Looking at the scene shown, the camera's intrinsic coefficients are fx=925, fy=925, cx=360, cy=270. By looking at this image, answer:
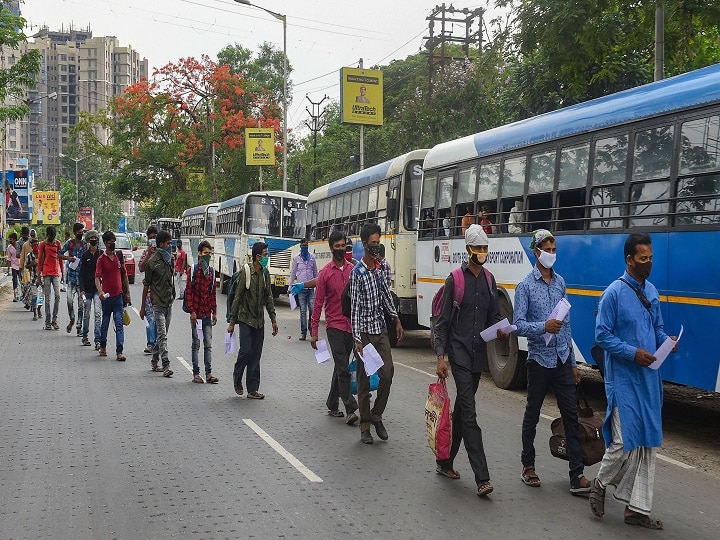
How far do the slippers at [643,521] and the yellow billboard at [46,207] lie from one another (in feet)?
203

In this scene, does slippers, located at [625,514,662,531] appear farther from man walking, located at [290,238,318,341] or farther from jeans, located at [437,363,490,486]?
man walking, located at [290,238,318,341]

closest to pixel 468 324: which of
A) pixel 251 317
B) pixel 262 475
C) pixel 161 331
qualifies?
pixel 262 475

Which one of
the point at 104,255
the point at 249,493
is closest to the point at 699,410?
the point at 249,493

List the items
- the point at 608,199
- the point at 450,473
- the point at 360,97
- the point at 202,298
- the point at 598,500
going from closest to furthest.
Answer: the point at 598,500
the point at 450,473
the point at 608,199
the point at 202,298
the point at 360,97

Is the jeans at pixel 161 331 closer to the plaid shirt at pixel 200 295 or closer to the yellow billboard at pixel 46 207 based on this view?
the plaid shirt at pixel 200 295

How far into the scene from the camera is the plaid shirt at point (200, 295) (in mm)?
12348

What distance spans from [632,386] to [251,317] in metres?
5.94

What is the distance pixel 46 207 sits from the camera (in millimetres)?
63469

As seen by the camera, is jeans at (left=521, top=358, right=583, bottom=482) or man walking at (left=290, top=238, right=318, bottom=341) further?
man walking at (left=290, top=238, right=318, bottom=341)

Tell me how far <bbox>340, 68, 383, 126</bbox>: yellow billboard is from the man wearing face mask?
28653 mm

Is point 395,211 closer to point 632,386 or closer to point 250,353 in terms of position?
point 250,353

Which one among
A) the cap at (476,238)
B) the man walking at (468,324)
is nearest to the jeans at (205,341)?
the man walking at (468,324)

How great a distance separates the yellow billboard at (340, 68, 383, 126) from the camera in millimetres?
35156

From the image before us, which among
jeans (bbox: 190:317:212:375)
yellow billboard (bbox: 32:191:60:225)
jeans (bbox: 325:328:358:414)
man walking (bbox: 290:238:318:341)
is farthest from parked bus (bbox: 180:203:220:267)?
jeans (bbox: 325:328:358:414)
